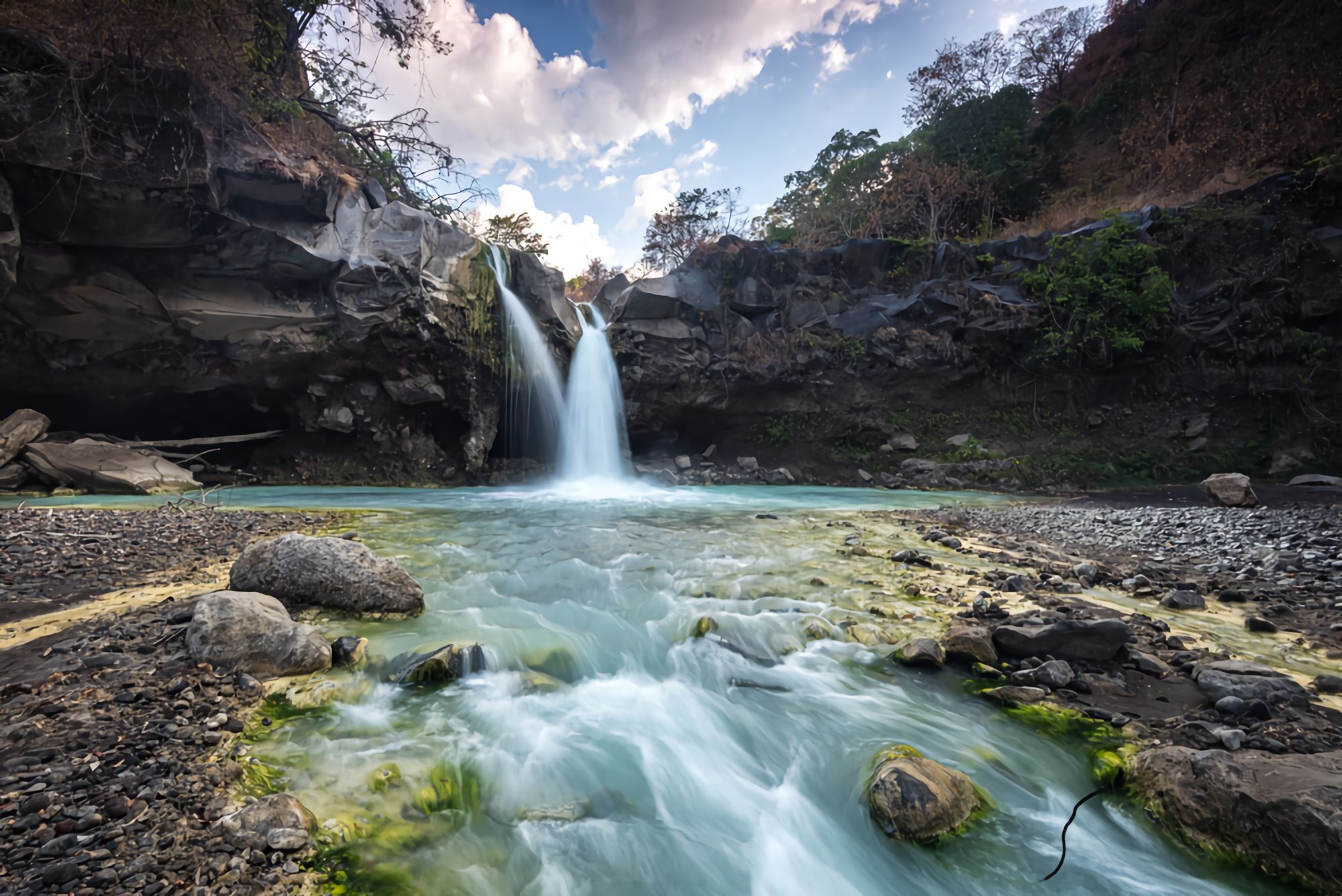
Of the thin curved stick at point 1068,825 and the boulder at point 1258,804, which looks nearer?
the boulder at point 1258,804

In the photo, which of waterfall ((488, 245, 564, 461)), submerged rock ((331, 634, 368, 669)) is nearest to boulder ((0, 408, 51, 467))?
waterfall ((488, 245, 564, 461))

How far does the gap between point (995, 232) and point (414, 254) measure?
2324cm

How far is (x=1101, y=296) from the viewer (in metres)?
16.7

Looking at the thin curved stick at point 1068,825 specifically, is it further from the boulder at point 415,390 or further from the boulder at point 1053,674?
the boulder at point 415,390

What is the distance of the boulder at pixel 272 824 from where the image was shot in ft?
6.18

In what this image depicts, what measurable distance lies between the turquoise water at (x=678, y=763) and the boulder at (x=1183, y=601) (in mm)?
2598

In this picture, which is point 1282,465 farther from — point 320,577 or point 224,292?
point 224,292

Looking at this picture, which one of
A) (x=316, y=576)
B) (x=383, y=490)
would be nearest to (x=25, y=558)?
(x=316, y=576)

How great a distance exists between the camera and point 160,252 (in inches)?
464

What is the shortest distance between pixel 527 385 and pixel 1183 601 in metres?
15.2

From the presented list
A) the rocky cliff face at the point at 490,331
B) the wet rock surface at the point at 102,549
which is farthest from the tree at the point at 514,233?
the wet rock surface at the point at 102,549

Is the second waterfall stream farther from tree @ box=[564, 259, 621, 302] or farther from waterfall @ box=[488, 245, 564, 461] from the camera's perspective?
tree @ box=[564, 259, 621, 302]

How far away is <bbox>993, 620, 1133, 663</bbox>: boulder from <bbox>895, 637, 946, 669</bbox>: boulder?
436 mm

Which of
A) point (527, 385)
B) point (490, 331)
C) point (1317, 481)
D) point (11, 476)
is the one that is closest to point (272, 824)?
point (11, 476)
